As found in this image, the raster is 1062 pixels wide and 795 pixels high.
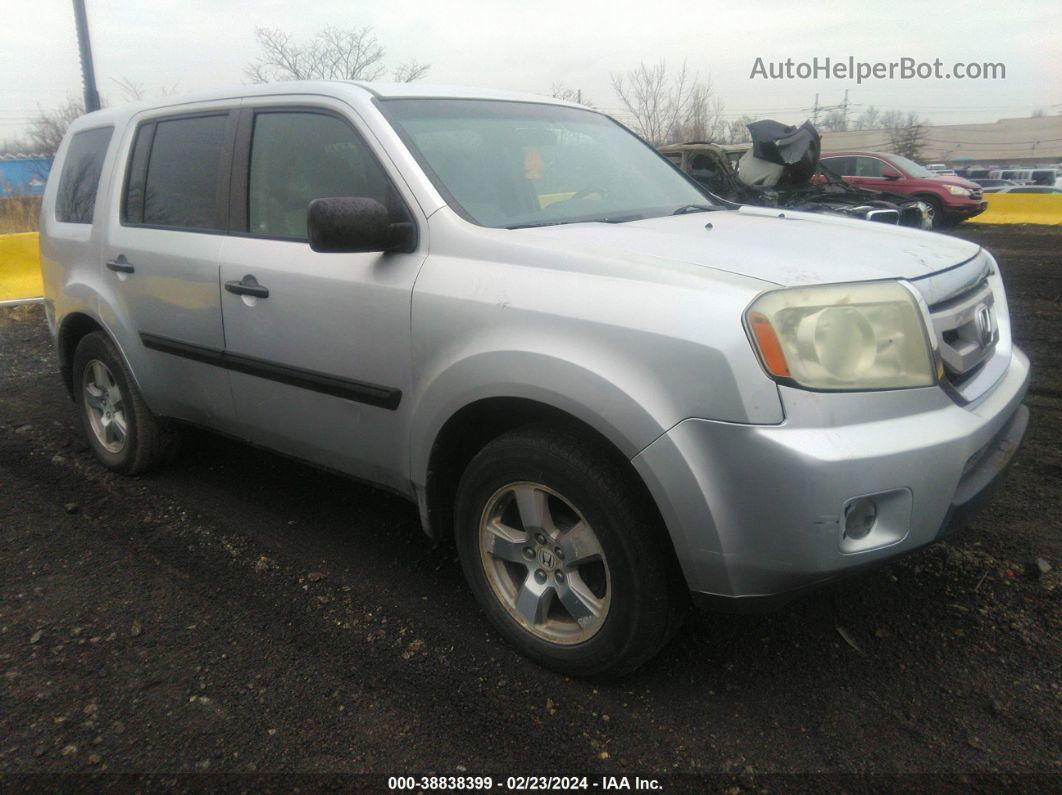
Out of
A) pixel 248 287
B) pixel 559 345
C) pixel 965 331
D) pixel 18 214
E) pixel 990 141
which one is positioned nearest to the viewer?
pixel 559 345

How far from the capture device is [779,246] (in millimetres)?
2502

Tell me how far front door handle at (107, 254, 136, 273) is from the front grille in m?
3.26

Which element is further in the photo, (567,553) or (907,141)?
(907,141)

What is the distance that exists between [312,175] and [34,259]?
24.4 ft

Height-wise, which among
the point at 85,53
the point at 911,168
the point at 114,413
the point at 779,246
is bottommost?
the point at 114,413

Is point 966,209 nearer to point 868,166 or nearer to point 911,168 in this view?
point 911,168

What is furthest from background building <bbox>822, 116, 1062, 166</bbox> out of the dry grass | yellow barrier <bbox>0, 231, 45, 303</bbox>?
yellow barrier <bbox>0, 231, 45, 303</bbox>

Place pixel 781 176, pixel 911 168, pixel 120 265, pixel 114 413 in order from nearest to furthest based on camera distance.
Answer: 1. pixel 120 265
2. pixel 114 413
3. pixel 781 176
4. pixel 911 168

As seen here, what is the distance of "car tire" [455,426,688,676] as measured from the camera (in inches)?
89.9

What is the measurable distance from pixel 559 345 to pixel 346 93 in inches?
55.7

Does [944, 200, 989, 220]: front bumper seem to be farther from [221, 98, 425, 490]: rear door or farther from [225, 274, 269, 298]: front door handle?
[225, 274, 269, 298]: front door handle

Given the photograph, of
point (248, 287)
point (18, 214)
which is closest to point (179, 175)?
point (248, 287)

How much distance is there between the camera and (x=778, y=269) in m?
2.22

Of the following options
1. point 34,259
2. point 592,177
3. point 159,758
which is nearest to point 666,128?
point 34,259
